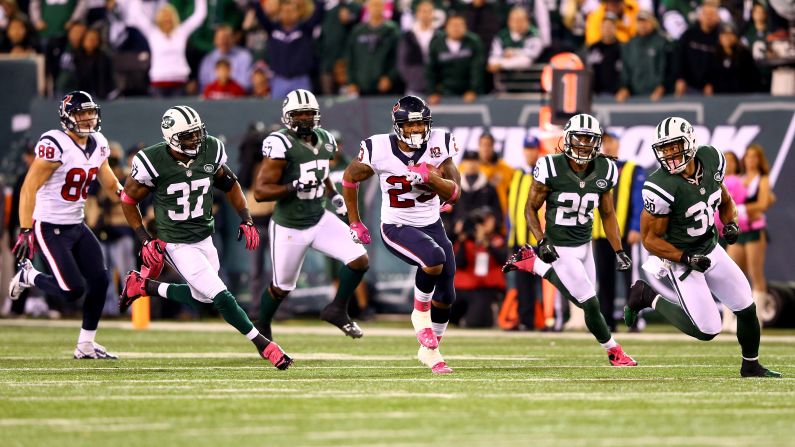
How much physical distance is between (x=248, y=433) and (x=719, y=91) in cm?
1062

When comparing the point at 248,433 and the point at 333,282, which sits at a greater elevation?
the point at 248,433

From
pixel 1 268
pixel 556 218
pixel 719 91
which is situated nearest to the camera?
pixel 556 218

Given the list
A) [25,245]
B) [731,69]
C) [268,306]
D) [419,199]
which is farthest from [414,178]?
[731,69]

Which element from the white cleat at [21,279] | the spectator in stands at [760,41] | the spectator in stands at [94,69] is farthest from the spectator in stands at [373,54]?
the white cleat at [21,279]

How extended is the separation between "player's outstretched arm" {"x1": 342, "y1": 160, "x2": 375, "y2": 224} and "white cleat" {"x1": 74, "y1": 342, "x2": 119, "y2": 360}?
2072 millimetres

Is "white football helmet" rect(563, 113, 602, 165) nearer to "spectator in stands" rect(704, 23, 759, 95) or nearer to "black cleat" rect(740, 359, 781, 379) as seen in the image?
"black cleat" rect(740, 359, 781, 379)

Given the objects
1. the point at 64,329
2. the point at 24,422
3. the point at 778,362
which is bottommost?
the point at 64,329

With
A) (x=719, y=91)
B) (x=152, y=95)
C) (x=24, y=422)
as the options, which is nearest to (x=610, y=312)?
(x=719, y=91)

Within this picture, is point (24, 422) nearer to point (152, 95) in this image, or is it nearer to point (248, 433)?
point (248, 433)

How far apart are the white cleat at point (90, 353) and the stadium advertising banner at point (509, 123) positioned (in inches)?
242

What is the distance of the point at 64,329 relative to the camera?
15.2 metres

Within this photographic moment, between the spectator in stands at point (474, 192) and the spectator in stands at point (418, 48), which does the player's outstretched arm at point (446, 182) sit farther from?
the spectator in stands at point (418, 48)

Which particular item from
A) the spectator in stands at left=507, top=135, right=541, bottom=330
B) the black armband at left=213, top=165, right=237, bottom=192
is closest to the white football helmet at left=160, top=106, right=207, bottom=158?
the black armband at left=213, top=165, right=237, bottom=192

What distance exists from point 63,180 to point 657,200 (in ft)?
14.3
